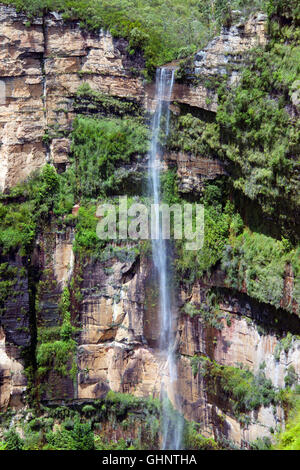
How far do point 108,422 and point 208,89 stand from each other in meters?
11.3

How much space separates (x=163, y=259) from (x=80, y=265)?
2.81 m

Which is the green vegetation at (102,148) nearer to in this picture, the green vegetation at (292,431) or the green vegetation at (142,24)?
the green vegetation at (142,24)

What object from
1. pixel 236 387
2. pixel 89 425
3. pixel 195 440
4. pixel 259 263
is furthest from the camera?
pixel 89 425

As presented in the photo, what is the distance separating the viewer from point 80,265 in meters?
19.1

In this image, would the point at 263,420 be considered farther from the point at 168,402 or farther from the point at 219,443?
the point at 168,402

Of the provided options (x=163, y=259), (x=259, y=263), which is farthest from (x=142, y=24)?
(x=259, y=263)

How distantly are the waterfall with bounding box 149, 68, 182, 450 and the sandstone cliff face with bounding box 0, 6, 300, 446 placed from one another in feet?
0.91

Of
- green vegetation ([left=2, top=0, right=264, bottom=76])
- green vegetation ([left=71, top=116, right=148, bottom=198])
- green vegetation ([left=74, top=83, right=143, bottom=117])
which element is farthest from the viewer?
green vegetation ([left=74, top=83, right=143, bottom=117])

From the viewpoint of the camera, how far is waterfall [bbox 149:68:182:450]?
1817cm

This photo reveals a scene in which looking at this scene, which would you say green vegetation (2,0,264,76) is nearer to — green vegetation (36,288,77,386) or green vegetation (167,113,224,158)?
green vegetation (167,113,224,158)

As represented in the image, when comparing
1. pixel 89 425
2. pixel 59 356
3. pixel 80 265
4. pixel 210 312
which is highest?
pixel 80 265

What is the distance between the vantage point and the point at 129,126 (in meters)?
19.0

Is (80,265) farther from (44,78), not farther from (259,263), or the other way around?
(44,78)

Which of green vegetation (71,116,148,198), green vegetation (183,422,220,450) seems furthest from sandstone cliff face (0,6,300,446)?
green vegetation (71,116,148,198)
